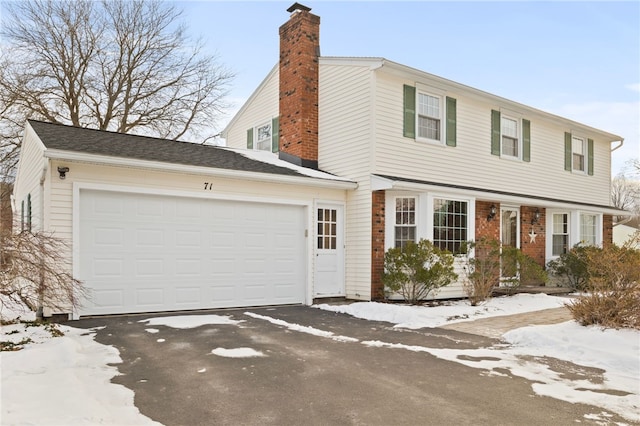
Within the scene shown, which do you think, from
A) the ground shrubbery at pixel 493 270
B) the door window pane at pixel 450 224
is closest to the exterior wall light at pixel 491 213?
the ground shrubbery at pixel 493 270

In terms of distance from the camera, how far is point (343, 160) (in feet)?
36.3

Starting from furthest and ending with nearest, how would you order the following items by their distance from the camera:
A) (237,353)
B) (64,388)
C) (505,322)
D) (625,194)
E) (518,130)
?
1. (625,194)
2. (518,130)
3. (505,322)
4. (237,353)
5. (64,388)

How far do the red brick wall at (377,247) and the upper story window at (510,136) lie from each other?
4.61 meters

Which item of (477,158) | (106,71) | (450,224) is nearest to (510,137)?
(477,158)

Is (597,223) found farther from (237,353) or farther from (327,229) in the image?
(237,353)

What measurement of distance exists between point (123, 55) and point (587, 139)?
19928mm

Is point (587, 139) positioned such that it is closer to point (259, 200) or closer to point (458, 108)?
point (458, 108)

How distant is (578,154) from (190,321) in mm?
14438

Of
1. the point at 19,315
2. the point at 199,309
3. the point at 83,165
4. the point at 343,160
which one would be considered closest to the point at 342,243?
the point at 343,160

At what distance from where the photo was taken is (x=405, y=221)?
10633mm

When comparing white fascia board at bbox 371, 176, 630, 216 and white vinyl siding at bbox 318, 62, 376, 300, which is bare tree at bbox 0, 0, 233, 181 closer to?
white vinyl siding at bbox 318, 62, 376, 300

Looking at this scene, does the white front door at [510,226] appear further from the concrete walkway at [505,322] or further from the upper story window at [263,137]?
the upper story window at [263,137]

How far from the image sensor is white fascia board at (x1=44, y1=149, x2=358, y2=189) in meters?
7.36

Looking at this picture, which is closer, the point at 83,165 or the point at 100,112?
the point at 83,165
